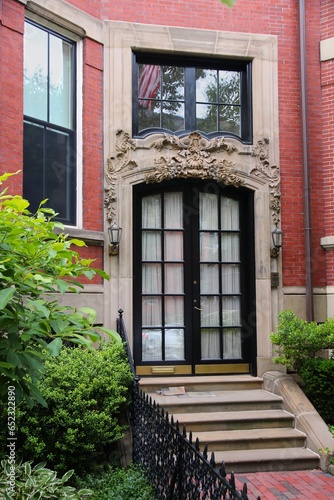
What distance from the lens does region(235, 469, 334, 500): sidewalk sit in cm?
584

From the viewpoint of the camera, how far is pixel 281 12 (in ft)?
31.5

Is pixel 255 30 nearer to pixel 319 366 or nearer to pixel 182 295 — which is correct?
pixel 182 295

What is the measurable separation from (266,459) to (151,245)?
374 centimetres

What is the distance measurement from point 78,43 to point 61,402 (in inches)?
214

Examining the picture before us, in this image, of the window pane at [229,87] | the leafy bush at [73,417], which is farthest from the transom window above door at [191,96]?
the leafy bush at [73,417]

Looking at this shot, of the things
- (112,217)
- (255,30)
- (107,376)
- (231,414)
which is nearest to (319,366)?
(231,414)

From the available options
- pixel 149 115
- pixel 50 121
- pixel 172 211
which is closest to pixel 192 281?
pixel 172 211

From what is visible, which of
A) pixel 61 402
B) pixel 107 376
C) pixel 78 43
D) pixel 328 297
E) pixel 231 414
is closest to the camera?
pixel 61 402

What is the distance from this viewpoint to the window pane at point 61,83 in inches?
323

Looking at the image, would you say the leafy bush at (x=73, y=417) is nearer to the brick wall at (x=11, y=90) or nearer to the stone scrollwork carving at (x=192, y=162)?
the brick wall at (x=11, y=90)

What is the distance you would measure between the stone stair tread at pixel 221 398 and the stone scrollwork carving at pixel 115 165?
277 cm

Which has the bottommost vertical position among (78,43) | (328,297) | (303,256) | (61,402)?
(61,402)

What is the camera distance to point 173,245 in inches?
355

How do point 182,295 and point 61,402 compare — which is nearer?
point 61,402
